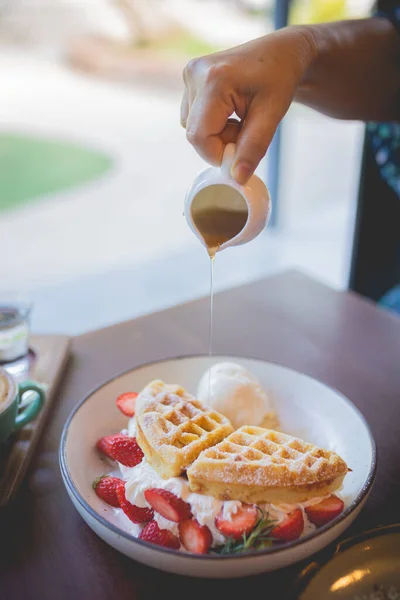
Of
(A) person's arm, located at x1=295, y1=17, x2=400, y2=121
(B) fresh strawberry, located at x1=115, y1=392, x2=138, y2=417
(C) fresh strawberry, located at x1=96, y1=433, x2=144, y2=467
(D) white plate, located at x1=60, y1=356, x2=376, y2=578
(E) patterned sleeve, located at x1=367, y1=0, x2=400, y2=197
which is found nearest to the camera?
(D) white plate, located at x1=60, y1=356, x2=376, y2=578

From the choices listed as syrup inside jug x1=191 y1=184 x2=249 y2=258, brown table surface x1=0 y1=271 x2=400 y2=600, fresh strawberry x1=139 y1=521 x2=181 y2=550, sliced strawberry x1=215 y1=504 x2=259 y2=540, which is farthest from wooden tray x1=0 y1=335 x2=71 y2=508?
syrup inside jug x1=191 y1=184 x2=249 y2=258

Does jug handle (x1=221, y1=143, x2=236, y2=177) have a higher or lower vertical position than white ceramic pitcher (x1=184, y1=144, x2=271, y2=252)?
higher

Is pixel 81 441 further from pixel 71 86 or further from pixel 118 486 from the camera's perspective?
pixel 71 86

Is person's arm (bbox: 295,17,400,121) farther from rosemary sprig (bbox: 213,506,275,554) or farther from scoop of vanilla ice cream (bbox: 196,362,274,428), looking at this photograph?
rosemary sprig (bbox: 213,506,275,554)

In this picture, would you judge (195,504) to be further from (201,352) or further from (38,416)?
(201,352)

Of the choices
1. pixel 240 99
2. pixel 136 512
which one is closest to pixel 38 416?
pixel 136 512

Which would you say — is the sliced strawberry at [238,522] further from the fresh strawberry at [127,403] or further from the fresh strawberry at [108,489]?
the fresh strawberry at [127,403]

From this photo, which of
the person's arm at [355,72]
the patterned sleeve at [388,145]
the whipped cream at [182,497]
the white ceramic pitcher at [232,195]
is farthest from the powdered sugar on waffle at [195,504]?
the patterned sleeve at [388,145]
